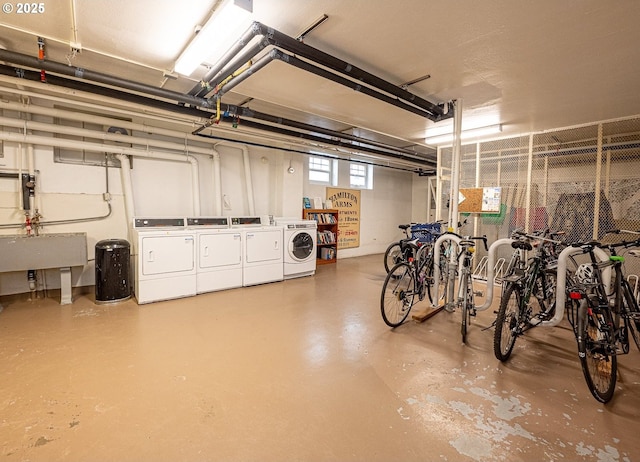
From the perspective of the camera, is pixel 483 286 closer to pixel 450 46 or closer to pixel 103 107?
pixel 450 46

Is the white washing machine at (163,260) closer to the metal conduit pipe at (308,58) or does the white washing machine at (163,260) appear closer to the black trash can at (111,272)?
the black trash can at (111,272)

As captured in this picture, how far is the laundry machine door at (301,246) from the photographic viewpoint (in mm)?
5578

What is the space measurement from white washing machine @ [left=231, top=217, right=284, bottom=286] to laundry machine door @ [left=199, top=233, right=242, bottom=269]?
0.12m

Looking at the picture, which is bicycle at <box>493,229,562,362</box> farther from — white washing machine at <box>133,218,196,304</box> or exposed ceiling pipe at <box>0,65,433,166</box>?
white washing machine at <box>133,218,196,304</box>

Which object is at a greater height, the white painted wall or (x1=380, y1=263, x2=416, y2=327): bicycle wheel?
the white painted wall

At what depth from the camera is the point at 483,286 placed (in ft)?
16.6

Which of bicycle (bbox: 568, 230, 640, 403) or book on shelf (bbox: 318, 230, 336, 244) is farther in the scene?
book on shelf (bbox: 318, 230, 336, 244)

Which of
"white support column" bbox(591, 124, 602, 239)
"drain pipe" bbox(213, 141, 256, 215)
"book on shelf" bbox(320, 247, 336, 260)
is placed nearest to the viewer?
"white support column" bbox(591, 124, 602, 239)

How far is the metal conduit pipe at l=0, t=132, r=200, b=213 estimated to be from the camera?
12.5ft

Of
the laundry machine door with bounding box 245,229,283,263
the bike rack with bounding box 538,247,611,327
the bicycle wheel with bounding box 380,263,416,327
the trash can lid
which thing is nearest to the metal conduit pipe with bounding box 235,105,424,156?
the laundry machine door with bounding box 245,229,283,263

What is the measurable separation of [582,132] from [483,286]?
2964mm

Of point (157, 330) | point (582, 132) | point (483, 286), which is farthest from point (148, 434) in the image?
point (582, 132)

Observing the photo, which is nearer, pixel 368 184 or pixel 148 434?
pixel 148 434

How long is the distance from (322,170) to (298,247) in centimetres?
269
